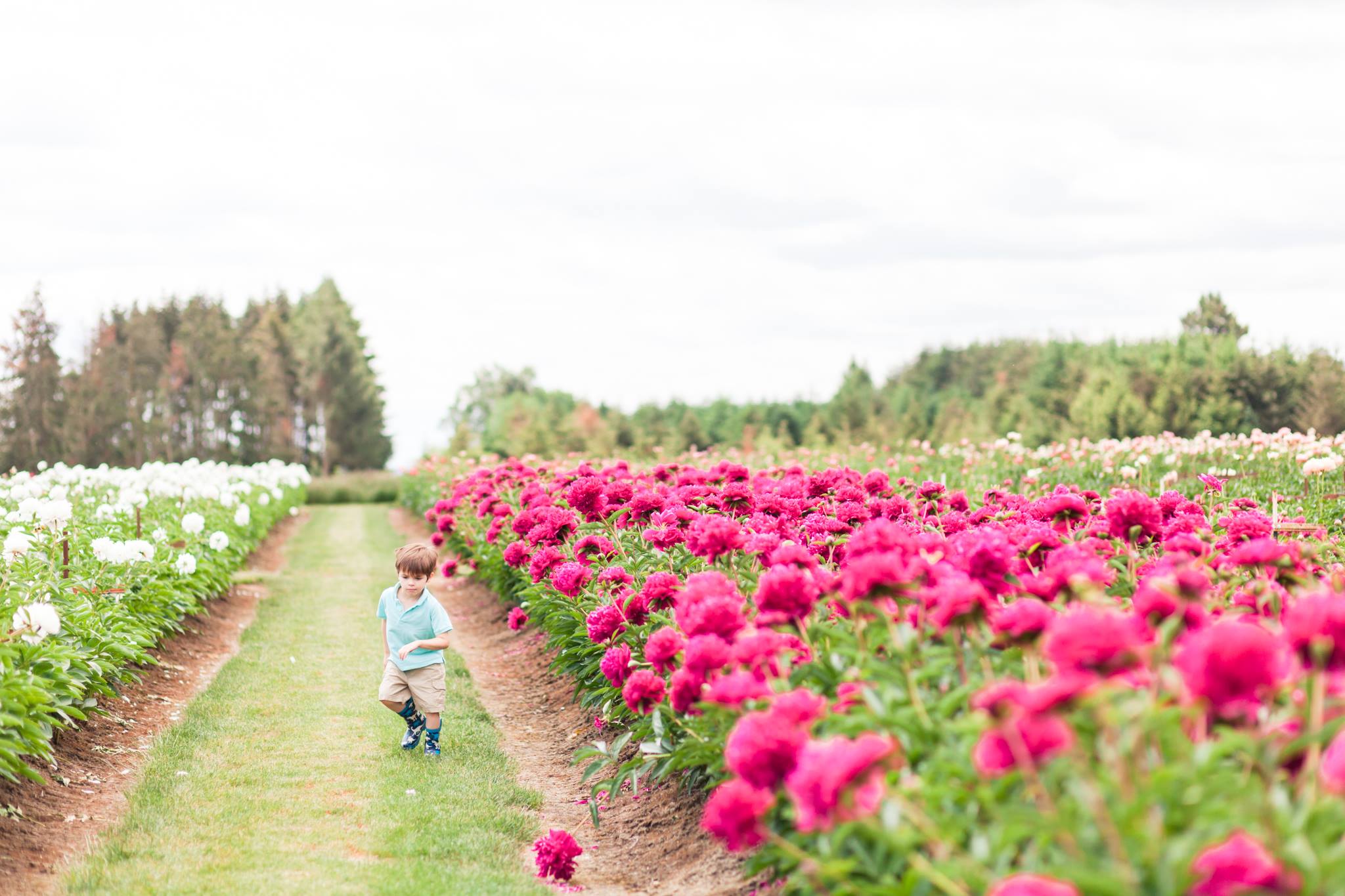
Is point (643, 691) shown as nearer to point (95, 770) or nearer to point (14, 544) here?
point (95, 770)

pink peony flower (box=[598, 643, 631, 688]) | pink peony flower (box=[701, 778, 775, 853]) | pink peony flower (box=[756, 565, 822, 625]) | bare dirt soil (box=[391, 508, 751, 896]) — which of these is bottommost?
bare dirt soil (box=[391, 508, 751, 896])

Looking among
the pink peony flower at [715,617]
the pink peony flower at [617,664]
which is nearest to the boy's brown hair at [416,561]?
the pink peony flower at [617,664]

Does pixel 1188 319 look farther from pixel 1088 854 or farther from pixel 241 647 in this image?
pixel 1088 854

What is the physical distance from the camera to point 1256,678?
71.7 inches

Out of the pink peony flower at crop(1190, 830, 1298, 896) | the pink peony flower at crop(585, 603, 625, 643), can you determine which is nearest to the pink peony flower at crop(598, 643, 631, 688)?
the pink peony flower at crop(585, 603, 625, 643)

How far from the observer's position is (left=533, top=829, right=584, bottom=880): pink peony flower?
4238 millimetres

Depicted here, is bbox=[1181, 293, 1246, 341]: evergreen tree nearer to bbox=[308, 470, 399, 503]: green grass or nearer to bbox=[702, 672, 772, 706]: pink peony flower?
bbox=[308, 470, 399, 503]: green grass

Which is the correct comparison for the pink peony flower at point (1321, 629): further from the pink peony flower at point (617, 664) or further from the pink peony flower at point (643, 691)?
the pink peony flower at point (617, 664)

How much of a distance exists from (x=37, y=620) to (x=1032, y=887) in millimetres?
4328

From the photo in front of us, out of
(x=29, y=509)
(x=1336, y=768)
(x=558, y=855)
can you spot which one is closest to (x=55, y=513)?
(x=29, y=509)

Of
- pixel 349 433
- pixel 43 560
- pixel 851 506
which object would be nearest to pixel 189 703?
pixel 43 560

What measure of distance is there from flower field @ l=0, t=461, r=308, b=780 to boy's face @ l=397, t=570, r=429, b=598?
1585mm

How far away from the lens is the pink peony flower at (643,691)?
11.8 feet

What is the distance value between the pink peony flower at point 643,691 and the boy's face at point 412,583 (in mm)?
2734
